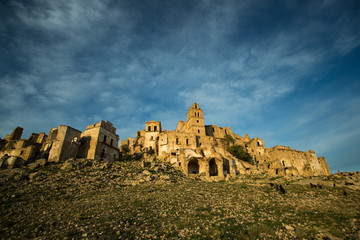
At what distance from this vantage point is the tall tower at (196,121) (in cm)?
6634

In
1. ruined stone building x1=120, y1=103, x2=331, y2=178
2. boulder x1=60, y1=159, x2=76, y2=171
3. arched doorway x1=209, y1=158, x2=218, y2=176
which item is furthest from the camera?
arched doorway x1=209, y1=158, x2=218, y2=176

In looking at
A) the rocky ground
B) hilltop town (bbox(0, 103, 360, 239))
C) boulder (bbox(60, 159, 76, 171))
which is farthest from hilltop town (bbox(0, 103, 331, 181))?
the rocky ground

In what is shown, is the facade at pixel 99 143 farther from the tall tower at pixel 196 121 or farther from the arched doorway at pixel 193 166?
the tall tower at pixel 196 121

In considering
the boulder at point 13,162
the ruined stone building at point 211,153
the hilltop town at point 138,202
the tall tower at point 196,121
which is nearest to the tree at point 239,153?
the ruined stone building at point 211,153

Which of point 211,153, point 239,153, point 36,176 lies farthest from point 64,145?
point 239,153

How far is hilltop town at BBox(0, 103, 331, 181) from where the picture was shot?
36.7 metres

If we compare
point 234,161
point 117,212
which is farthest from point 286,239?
point 234,161

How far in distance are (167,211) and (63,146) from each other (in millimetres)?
30547

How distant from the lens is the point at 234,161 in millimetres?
46656

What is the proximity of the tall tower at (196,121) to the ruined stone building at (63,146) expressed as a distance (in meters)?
29.6

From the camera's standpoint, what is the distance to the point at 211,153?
45.3 metres

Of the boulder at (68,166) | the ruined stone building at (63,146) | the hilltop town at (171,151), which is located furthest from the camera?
the hilltop town at (171,151)

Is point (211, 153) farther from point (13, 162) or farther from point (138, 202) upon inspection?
point (13, 162)

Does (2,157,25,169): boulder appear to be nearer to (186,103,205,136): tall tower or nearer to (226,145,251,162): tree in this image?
(186,103,205,136): tall tower
